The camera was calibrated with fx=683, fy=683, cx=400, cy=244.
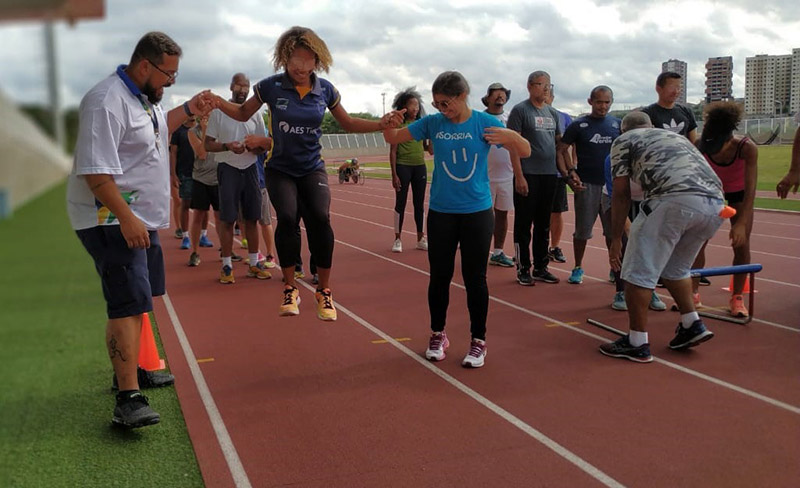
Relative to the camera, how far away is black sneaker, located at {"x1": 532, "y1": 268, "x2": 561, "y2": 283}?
7.75m

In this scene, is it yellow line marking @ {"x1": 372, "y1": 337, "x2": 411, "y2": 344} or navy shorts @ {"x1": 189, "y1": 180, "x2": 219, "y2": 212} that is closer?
yellow line marking @ {"x1": 372, "y1": 337, "x2": 411, "y2": 344}

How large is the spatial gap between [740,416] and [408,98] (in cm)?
615

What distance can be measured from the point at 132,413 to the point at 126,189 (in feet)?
3.94

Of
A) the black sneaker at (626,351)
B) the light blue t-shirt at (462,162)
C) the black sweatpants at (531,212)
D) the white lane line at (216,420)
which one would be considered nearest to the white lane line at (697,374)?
the black sneaker at (626,351)

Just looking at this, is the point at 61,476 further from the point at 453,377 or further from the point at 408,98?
the point at 408,98

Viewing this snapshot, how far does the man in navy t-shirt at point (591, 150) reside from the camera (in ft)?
23.4

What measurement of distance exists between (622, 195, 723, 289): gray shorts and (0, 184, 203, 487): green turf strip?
3.29 metres

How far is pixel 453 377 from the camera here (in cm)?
467

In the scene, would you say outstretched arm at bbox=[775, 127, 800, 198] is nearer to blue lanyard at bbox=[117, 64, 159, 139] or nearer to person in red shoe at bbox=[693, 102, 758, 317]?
person in red shoe at bbox=[693, 102, 758, 317]

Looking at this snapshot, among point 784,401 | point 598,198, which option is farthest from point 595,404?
point 598,198

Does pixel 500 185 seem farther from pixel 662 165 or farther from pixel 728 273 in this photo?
pixel 662 165

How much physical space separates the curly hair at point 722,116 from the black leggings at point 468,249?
2593 mm

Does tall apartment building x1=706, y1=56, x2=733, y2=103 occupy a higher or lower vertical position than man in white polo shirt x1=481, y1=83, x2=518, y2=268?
higher

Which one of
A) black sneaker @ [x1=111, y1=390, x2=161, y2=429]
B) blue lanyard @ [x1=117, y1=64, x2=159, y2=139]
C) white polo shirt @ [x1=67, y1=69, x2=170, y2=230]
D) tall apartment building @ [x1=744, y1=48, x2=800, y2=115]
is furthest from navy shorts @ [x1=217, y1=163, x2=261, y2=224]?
tall apartment building @ [x1=744, y1=48, x2=800, y2=115]
